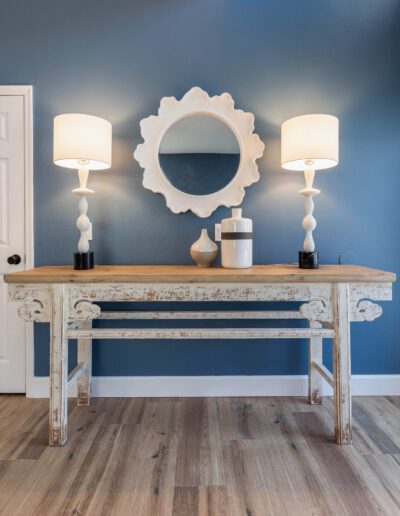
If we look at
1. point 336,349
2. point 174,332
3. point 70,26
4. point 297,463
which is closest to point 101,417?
point 174,332

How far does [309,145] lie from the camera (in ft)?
5.76

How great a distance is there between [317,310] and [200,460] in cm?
86

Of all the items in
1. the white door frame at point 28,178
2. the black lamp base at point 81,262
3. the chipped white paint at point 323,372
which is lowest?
the chipped white paint at point 323,372

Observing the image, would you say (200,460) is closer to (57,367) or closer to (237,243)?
(57,367)

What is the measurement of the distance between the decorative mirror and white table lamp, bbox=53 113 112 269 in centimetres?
29

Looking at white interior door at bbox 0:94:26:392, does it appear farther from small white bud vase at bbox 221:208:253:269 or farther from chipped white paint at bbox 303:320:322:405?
chipped white paint at bbox 303:320:322:405

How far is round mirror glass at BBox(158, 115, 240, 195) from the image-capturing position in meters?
2.08

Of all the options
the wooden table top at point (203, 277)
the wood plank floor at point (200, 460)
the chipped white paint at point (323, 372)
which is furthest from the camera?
the chipped white paint at point (323, 372)

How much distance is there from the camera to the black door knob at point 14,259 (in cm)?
208

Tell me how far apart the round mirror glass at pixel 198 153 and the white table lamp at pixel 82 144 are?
38 cm

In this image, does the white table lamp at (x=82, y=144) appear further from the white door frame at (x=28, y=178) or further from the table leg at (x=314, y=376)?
the table leg at (x=314, y=376)

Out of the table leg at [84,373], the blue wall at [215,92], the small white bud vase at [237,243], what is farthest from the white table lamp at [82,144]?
the small white bud vase at [237,243]

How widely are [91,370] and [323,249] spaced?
64.4 inches

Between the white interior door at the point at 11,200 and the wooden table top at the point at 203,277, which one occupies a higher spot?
the white interior door at the point at 11,200
